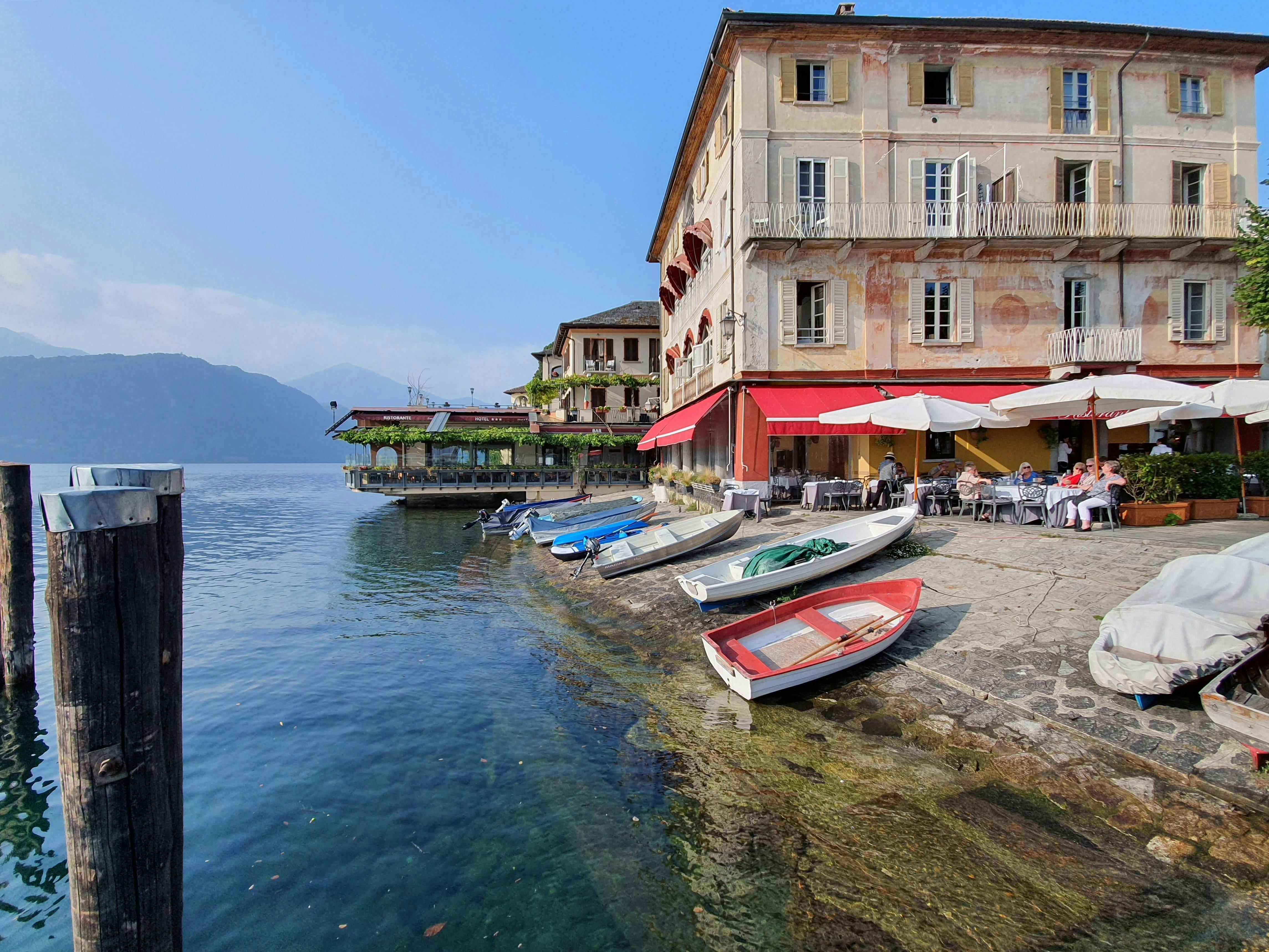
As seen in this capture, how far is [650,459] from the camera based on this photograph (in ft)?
141

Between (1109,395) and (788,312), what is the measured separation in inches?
329

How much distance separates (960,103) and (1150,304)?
28.5ft

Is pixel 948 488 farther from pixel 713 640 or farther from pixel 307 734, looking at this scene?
pixel 307 734

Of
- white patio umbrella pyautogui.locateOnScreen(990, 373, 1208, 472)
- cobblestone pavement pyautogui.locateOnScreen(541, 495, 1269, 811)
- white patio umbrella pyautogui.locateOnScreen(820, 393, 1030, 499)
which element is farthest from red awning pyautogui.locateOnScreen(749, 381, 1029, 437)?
white patio umbrella pyautogui.locateOnScreen(990, 373, 1208, 472)

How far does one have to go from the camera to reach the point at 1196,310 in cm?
1986

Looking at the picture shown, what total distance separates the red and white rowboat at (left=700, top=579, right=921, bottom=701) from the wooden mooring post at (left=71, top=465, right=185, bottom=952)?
5627mm

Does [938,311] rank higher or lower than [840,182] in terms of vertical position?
lower

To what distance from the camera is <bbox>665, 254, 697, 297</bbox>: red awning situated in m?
24.8

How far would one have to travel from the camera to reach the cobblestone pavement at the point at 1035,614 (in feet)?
18.2

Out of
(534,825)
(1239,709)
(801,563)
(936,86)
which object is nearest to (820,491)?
(801,563)

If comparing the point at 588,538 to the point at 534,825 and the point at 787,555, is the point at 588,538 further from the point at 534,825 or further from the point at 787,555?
the point at 534,825

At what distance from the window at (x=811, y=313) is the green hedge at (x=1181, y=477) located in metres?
8.24

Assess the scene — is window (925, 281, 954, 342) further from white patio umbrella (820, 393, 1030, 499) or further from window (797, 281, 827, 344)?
white patio umbrella (820, 393, 1030, 499)

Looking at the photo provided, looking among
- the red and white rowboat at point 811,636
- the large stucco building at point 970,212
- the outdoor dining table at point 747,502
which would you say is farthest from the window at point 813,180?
the red and white rowboat at point 811,636
